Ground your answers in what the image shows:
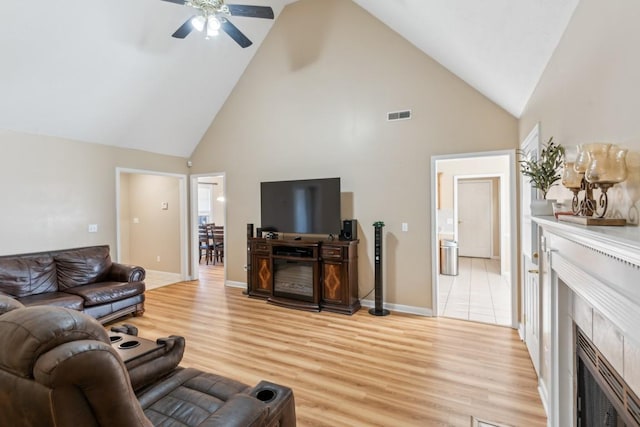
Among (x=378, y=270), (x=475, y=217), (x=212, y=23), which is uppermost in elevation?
(x=212, y=23)

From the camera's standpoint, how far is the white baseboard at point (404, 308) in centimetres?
416

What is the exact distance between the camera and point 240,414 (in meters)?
1.22

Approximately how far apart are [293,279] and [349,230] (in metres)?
1.20

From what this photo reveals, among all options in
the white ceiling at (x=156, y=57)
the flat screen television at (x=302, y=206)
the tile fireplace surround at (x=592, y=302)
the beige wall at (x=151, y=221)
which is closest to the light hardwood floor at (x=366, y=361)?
the tile fireplace surround at (x=592, y=302)

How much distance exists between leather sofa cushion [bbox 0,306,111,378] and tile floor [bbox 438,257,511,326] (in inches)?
167

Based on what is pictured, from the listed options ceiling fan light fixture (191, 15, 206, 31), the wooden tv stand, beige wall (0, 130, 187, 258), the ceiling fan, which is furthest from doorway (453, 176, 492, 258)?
beige wall (0, 130, 187, 258)

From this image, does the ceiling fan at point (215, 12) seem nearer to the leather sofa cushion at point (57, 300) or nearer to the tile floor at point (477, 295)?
the leather sofa cushion at point (57, 300)

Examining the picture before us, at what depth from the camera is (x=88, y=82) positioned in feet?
13.1

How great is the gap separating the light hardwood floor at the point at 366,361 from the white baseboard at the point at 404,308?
0.12 m

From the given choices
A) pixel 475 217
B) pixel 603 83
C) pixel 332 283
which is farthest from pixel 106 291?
pixel 475 217

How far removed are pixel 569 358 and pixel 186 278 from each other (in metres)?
6.30

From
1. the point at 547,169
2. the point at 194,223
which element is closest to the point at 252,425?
the point at 547,169

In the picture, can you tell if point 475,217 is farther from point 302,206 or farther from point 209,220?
point 209,220

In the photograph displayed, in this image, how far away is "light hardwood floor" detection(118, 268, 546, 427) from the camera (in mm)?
2240
